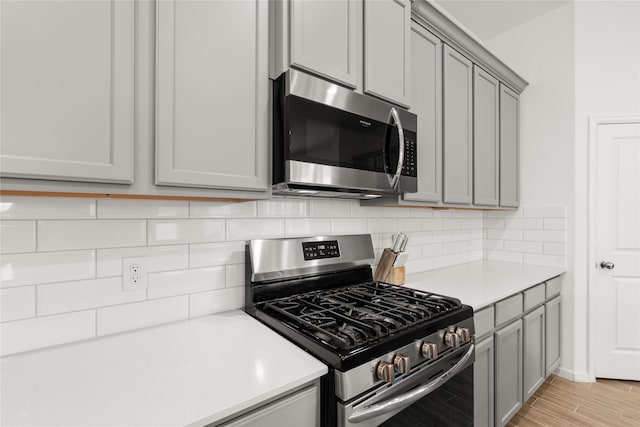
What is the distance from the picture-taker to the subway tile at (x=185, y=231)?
1.26 metres

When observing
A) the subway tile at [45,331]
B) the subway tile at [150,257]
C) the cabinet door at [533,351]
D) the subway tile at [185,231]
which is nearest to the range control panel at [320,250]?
the subway tile at [185,231]

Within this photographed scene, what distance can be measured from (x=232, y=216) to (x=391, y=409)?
0.97 m

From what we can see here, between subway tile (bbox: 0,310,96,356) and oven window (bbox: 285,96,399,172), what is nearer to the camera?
subway tile (bbox: 0,310,96,356)

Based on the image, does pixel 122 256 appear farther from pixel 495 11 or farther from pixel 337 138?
pixel 495 11

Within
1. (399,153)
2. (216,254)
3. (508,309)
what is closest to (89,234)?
(216,254)

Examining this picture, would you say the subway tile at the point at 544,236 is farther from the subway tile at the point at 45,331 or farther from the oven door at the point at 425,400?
the subway tile at the point at 45,331

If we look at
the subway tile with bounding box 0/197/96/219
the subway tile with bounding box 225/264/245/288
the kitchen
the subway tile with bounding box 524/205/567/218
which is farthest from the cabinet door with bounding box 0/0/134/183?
the subway tile with bounding box 524/205/567/218

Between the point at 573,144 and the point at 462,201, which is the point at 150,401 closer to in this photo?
the point at 462,201

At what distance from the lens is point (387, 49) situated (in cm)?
158

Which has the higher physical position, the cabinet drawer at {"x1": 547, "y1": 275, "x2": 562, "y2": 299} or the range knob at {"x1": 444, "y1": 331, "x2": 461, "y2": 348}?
the range knob at {"x1": 444, "y1": 331, "x2": 461, "y2": 348}

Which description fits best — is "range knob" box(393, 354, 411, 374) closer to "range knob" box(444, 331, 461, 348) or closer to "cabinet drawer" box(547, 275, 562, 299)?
"range knob" box(444, 331, 461, 348)

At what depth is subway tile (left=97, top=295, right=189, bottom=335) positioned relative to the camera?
45.4 inches

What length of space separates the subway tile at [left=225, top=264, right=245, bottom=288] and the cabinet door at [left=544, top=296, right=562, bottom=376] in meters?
2.20

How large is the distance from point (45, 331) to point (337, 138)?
123 cm
